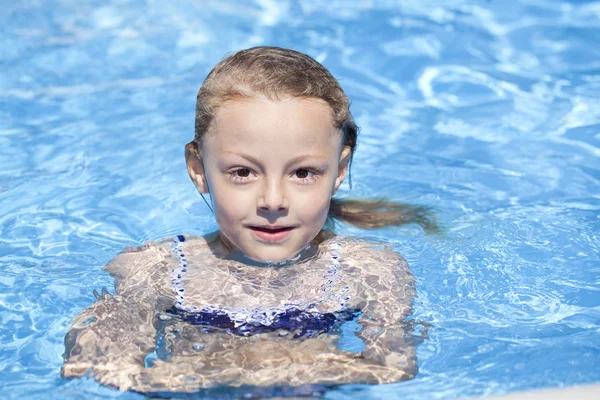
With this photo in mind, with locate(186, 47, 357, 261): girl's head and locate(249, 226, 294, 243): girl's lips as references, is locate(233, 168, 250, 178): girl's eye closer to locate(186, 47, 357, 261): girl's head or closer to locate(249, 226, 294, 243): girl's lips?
locate(186, 47, 357, 261): girl's head

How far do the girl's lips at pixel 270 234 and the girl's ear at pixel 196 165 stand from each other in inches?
15.2

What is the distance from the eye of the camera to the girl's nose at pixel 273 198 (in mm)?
3242

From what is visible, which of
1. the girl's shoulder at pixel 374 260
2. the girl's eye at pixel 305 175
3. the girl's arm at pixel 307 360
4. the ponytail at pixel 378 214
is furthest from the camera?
the ponytail at pixel 378 214

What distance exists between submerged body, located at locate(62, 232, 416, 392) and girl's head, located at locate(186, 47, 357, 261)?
31 cm

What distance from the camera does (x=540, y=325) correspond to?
373 cm

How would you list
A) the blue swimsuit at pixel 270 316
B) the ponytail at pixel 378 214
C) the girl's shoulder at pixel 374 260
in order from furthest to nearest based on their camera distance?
the ponytail at pixel 378 214 < the girl's shoulder at pixel 374 260 < the blue swimsuit at pixel 270 316

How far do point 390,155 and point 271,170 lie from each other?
2.43 meters

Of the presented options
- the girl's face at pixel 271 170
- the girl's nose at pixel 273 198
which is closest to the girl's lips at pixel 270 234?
the girl's face at pixel 271 170

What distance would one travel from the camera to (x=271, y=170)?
3271 millimetres

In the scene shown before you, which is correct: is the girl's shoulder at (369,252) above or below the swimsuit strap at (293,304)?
above

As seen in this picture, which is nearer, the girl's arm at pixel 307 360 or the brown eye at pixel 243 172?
the girl's arm at pixel 307 360

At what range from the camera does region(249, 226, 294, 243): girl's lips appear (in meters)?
3.38

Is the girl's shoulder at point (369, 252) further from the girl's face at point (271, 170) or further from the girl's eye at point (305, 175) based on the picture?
the girl's eye at point (305, 175)

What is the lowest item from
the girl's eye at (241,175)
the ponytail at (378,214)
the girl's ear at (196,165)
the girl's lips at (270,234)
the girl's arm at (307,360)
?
the girl's arm at (307,360)
